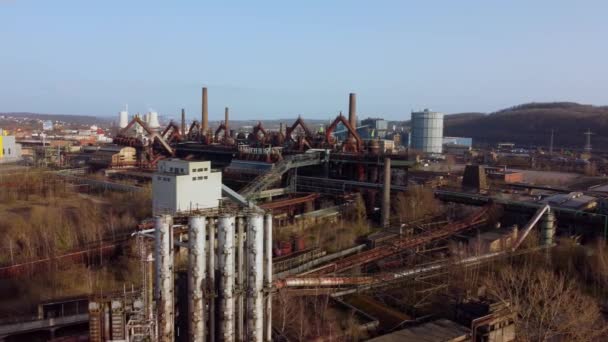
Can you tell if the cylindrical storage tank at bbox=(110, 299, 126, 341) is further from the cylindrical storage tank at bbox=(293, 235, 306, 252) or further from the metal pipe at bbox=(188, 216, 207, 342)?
the cylindrical storage tank at bbox=(293, 235, 306, 252)

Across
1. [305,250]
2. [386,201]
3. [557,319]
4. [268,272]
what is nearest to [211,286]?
[268,272]

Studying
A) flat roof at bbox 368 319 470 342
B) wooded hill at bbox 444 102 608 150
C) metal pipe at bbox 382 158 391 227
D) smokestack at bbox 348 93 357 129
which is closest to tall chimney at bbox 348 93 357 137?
smokestack at bbox 348 93 357 129

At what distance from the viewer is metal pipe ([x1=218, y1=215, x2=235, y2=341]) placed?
912 centimetres

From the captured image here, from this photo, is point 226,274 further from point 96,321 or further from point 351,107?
point 351,107

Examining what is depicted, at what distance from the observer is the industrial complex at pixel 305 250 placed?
9172 mm

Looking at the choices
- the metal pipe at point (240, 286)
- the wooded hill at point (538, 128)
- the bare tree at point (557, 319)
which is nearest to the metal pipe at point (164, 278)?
the metal pipe at point (240, 286)

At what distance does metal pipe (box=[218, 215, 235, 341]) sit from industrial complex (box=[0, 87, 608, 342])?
2 cm

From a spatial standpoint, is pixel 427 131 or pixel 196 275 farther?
pixel 427 131

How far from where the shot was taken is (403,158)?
1098 inches

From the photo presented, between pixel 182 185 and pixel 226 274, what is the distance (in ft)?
33.8

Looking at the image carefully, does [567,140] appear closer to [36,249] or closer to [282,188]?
[282,188]

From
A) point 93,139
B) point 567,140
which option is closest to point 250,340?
point 93,139

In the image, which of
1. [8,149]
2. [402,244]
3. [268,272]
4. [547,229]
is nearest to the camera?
[268,272]

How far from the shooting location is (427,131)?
64.1 m
